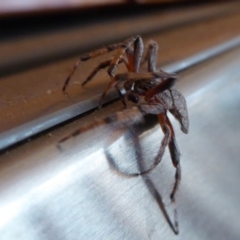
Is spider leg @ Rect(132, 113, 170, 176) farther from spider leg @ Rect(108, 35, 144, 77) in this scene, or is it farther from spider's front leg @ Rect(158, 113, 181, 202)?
spider leg @ Rect(108, 35, 144, 77)

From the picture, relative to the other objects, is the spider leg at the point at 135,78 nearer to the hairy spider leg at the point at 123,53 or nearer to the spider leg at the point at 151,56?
the hairy spider leg at the point at 123,53

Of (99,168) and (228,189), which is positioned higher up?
(99,168)

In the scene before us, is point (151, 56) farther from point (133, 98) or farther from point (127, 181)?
point (127, 181)

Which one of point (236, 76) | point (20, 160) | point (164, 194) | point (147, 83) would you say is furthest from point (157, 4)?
point (20, 160)

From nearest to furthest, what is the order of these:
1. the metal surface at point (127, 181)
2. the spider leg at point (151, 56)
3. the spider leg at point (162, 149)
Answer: the metal surface at point (127, 181), the spider leg at point (162, 149), the spider leg at point (151, 56)

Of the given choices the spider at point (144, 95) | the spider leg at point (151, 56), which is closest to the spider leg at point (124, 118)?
the spider at point (144, 95)

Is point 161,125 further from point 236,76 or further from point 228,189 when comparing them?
point 236,76

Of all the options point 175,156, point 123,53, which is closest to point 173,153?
point 175,156
